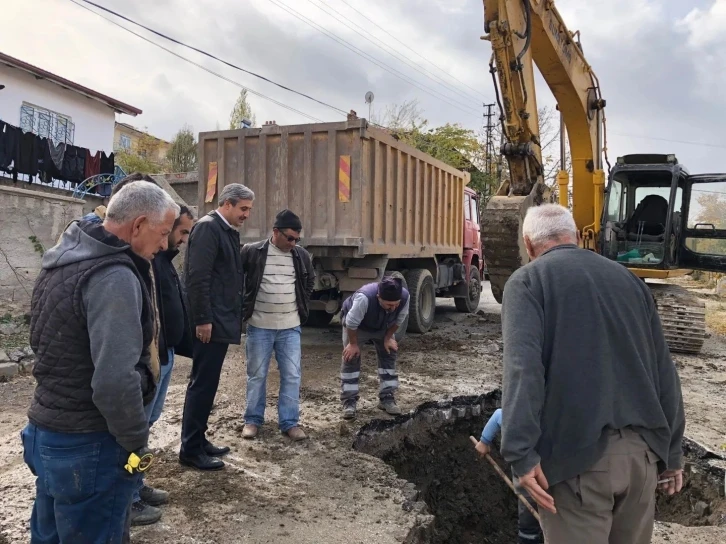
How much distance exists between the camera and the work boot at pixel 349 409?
4648mm

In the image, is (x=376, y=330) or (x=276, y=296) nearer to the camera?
(x=276, y=296)

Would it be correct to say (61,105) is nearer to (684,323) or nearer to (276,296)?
(276,296)

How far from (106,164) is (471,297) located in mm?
9814

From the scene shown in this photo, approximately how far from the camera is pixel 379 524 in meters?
3.02

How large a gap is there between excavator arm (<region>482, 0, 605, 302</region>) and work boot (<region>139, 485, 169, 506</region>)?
5.27 meters

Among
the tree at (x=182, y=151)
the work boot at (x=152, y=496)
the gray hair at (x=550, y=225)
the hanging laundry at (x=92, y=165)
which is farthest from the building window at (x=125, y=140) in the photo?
the gray hair at (x=550, y=225)

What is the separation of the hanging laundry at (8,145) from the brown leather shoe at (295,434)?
1024 centimetres

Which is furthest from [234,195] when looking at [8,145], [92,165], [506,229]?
[92,165]

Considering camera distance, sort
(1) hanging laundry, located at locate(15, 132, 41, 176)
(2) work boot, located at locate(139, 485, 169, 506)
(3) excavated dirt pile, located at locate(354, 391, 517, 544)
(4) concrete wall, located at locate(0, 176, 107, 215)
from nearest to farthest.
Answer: (2) work boot, located at locate(139, 485, 169, 506) < (3) excavated dirt pile, located at locate(354, 391, 517, 544) < (1) hanging laundry, located at locate(15, 132, 41, 176) < (4) concrete wall, located at locate(0, 176, 107, 215)

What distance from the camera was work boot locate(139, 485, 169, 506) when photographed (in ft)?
10.1

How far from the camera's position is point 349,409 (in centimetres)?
467

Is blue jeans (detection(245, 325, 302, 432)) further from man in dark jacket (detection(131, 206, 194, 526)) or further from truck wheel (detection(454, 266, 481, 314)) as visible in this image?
truck wheel (detection(454, 266, 481, 314))

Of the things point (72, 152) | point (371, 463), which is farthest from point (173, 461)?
point (72, 152)

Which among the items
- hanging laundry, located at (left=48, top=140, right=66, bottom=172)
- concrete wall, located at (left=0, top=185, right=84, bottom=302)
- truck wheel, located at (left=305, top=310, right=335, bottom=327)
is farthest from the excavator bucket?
hanging laundry, located at (left=48, top=140, right=66, bottom=172)
